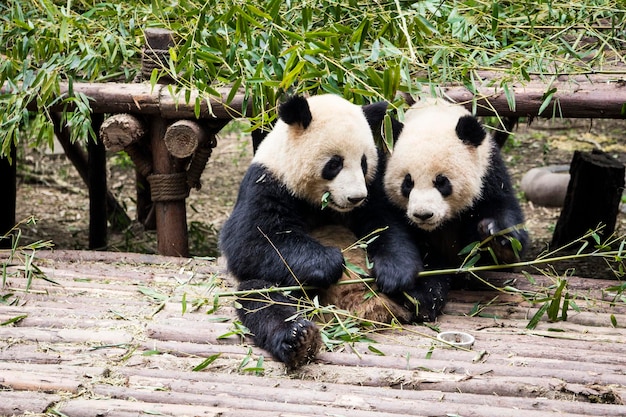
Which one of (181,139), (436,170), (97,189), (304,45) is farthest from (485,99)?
(97,189)

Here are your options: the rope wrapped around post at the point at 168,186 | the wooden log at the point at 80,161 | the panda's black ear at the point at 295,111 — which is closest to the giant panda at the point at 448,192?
the panda's black ear at the point at 295,111

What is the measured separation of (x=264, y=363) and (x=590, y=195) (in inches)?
132

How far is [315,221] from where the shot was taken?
3.76 m

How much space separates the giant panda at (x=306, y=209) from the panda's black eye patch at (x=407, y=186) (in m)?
0.12

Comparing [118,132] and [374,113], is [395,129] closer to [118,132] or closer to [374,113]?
[374,113]

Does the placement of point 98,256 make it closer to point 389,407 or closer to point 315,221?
point 315,221

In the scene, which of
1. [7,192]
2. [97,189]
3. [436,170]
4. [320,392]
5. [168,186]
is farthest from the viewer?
[97,189]

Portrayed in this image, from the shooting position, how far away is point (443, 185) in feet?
11.7

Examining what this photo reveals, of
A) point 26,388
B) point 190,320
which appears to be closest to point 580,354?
point 190,320

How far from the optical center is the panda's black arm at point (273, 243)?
333cm

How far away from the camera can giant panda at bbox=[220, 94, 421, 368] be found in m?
3.33

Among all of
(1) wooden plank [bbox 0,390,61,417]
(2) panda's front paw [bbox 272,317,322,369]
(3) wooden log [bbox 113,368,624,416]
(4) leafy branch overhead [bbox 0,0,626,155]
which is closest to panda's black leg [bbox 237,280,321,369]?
(2) panda's front paw [bbox 272,317,322,369]

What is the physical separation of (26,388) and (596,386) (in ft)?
6.22

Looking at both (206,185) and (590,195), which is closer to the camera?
(590,195)
